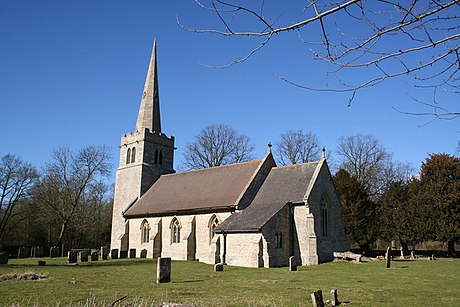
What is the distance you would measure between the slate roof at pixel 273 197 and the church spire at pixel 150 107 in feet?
45.5

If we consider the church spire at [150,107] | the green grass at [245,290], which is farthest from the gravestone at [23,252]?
the green grass at [245,290]

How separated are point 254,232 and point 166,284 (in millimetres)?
9148

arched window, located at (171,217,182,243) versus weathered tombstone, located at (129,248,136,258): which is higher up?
arched window, located at (171,217,182,243)

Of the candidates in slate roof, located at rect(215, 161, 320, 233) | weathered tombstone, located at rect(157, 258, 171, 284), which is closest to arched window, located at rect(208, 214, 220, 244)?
slate roof, located at rect(215, 161, 320, 233)

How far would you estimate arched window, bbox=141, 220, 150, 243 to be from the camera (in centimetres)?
3176

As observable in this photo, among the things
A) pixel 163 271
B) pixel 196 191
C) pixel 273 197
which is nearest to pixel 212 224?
pixel 196 191

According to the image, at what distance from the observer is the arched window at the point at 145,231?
104ft

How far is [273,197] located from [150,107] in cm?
1723

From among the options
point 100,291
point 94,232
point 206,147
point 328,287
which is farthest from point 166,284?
point 94,232

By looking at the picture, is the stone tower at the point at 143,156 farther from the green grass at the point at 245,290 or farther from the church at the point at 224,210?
the green grass at the point at 245,290

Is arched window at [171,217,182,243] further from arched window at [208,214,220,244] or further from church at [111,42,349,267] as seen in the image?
arched window at [208,214,220,244]

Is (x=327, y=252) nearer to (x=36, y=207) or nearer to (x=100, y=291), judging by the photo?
(x=100, y=291)

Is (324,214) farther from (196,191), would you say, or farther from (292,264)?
(196,191)

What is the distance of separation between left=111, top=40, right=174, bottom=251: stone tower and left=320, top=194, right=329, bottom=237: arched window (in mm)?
16419
